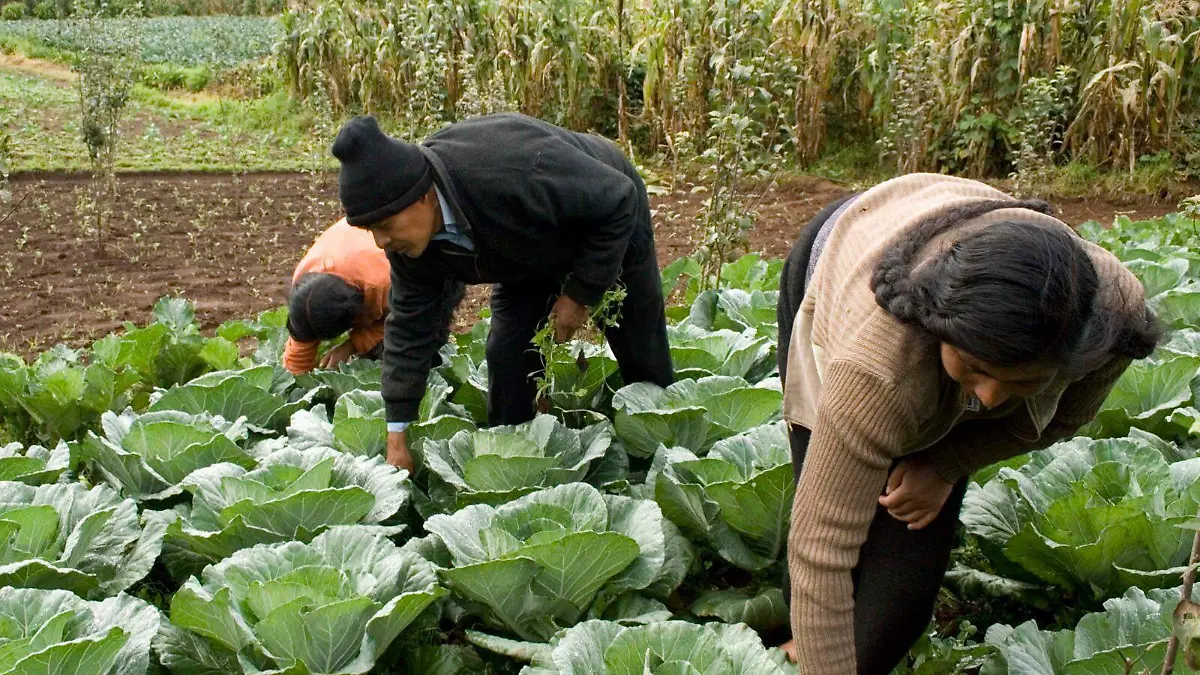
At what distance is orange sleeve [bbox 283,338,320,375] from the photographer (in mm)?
3920

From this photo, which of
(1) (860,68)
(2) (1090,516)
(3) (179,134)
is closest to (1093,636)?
(2) (1090,516)

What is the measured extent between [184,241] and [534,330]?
18.0 ft

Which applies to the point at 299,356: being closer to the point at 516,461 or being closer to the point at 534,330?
the point at 534,330

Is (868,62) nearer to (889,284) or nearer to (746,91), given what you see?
(746,91)

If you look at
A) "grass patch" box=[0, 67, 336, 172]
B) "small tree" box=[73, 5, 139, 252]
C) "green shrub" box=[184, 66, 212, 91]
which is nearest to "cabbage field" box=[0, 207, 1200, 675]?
"small tree" box=[73, 5, 139, 252]

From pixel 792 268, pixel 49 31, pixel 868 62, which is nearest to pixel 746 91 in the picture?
pixel 792 268

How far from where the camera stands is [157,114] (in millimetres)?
15523

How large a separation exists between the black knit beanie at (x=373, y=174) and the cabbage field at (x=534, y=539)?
613 millimetres

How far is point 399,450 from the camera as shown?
2936 millimetres

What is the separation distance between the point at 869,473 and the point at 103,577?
175 cm

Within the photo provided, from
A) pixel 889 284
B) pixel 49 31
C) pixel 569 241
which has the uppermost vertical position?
pixel 889 284

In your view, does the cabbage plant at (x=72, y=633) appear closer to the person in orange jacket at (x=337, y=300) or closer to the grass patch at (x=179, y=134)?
the person in orange jacket at (x=337, y=300)

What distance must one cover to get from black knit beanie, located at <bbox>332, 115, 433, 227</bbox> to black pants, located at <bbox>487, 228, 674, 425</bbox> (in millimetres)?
646

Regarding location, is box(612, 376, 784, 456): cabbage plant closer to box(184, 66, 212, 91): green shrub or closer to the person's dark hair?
the person's dark hair
